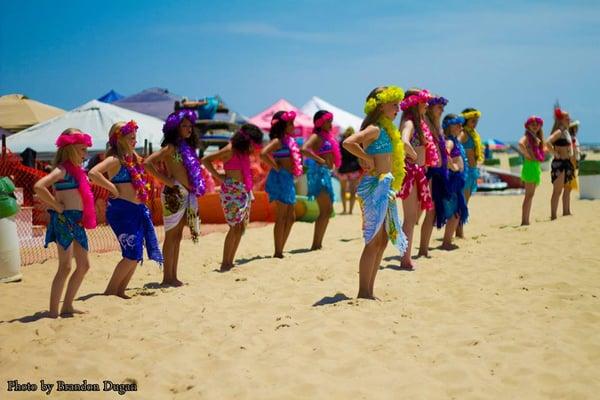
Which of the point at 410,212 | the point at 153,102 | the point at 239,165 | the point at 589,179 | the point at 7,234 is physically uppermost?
the point at 153,102

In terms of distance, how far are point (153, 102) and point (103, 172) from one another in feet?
52.1

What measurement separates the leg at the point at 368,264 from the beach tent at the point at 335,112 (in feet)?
72.9

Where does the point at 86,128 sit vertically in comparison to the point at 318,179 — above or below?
above

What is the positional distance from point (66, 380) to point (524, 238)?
280 inches

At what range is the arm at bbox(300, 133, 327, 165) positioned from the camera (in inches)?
344

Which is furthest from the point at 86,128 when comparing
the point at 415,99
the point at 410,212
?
the point at 415,99

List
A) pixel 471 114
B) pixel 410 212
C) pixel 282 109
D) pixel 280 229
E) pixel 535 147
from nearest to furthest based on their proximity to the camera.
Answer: pixel 410 212, pixel 280 229, pixel 471 114, pixel 535 147, pixel 282 109

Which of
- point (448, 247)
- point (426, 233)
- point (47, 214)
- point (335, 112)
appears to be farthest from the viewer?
point (335, 112)

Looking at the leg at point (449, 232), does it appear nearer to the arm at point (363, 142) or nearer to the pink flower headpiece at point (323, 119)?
the pink flower headpiece at point (323, 119)

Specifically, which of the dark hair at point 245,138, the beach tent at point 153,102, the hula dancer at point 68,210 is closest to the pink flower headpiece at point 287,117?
the dark hair at point 245,138

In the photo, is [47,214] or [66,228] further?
[47,214]

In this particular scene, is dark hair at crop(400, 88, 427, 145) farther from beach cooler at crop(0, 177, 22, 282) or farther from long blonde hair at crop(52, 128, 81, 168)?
beach cooler at crop(0, 177, 22, 282)

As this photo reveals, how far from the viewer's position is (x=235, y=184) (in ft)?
25.4

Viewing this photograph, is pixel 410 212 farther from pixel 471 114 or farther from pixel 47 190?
pixel 47 190
